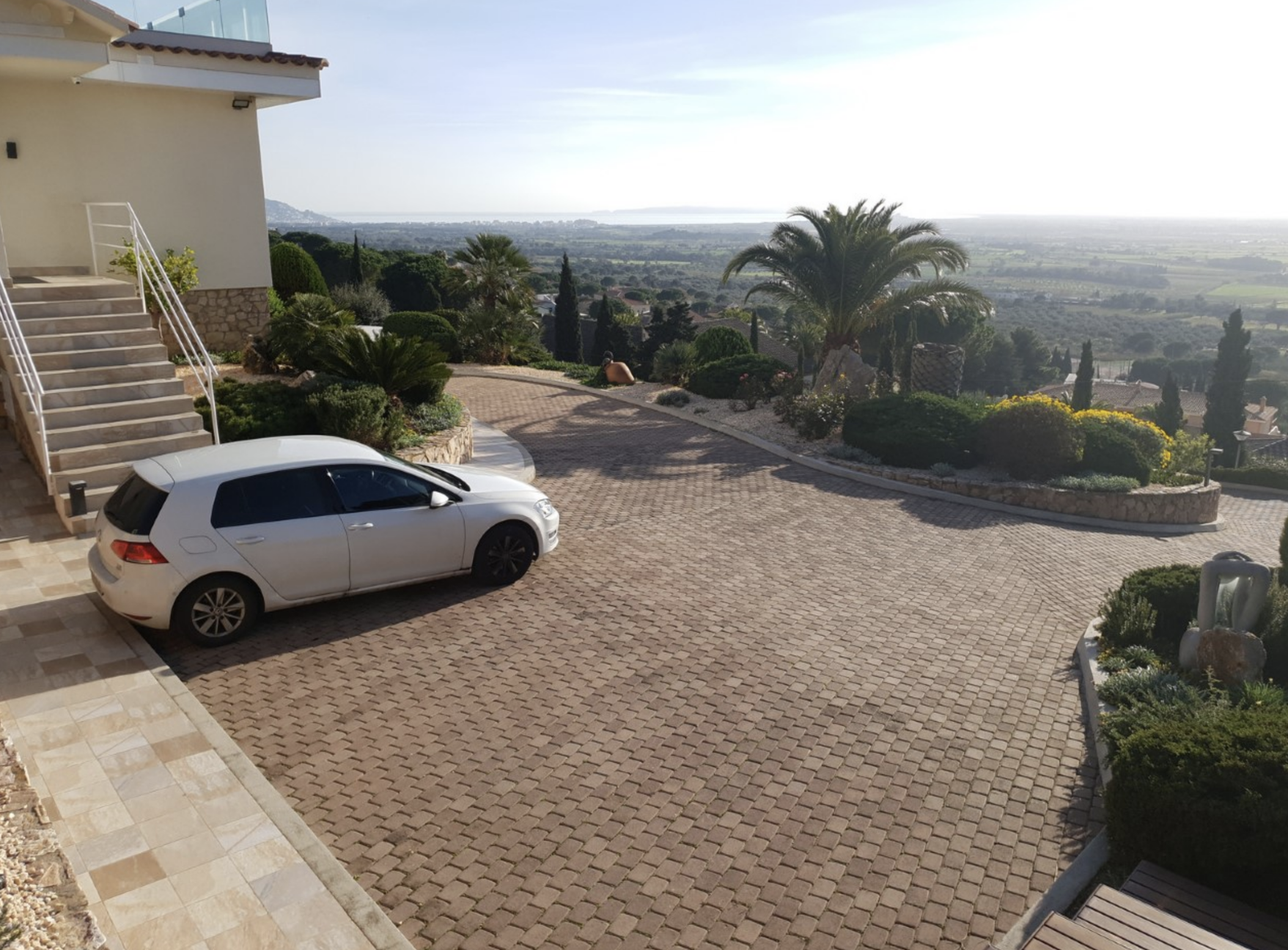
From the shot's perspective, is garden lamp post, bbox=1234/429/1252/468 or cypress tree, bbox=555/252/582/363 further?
cypress tree, bbox=555/252/582/363

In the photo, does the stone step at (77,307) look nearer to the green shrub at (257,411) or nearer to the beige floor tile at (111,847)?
the green shrub at (257,411)

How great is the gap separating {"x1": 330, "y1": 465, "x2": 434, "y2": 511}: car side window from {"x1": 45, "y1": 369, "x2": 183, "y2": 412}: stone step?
180 inches

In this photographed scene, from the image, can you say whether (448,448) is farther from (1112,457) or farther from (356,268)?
(356,268)

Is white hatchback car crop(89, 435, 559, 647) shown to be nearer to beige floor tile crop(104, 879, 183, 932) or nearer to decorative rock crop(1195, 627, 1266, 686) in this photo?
beige floor tile crop(104, 879, 183, 932)

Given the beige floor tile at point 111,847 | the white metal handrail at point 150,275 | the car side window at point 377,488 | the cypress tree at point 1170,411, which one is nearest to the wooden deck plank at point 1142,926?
the beige floor tile at point 111,847

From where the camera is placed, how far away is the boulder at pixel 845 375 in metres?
19.5

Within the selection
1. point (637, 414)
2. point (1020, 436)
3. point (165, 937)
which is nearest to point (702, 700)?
point (165, 937)

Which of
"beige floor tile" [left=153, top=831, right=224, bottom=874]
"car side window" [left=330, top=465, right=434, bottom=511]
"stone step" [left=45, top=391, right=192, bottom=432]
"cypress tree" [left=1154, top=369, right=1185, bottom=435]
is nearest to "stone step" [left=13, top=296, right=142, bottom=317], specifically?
"stone step" [left=45, top=391, right=192, bottom=432]

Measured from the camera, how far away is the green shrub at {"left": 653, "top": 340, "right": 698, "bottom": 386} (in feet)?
72.9

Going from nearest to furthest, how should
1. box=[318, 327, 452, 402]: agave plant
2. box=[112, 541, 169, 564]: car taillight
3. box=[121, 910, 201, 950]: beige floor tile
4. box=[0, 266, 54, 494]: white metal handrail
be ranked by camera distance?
box=[121, 910, 201, 950]: beige floor tile
box=[112, 541, 169, 564]: car taillight
box=[0, 266, 54, 494]: white metal handrail
box=[318, 327, 452, 402]: agave plant

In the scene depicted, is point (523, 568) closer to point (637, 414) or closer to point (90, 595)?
point (90, 595)

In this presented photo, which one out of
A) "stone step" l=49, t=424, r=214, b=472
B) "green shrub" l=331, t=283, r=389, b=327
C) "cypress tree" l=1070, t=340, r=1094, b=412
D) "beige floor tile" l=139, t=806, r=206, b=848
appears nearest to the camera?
Result: "beige floor tile" l=139, t=806, r=206, b=848

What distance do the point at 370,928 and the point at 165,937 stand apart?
91 centimetres

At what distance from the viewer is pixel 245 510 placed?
24.7ft
